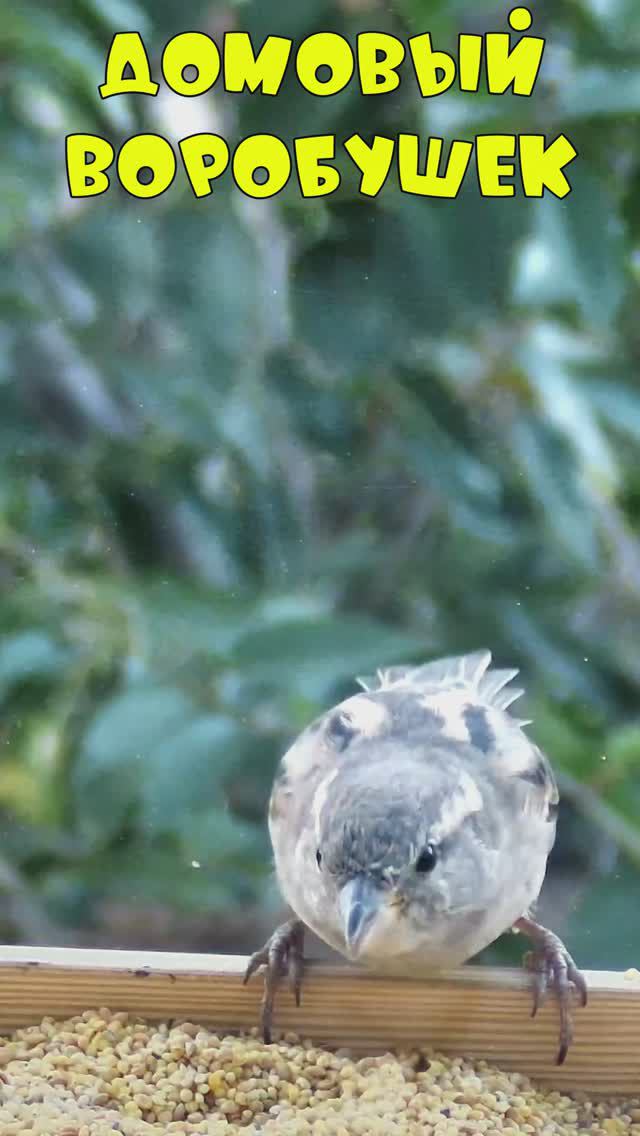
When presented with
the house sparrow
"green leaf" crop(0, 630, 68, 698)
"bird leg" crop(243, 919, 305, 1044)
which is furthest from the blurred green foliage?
"bird leg" crop(243, 919, 305, 1044)

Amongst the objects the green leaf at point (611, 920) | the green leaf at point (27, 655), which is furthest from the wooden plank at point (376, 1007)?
the green leaf at point (27, 655)

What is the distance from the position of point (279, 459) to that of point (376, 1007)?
505 mm

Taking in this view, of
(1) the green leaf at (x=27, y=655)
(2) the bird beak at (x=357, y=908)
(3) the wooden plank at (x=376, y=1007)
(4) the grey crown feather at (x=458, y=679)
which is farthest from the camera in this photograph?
(1) the green leaf at (x=27, y=655)

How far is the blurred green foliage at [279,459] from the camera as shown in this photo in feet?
3.53

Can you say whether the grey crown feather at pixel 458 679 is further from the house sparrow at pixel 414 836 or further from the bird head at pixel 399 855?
the bird head at pixel 399 855

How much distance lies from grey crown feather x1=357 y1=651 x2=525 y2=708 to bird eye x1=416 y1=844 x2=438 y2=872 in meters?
0.21

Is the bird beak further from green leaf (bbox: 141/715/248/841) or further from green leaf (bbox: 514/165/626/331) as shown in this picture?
green leaf (bbox: 514/165/626/331)

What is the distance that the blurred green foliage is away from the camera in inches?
42.3

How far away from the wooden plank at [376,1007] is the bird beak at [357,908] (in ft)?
0.34

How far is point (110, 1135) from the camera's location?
727 mm

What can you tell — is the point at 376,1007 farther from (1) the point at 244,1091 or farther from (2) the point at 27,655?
(2) the point at 27,655

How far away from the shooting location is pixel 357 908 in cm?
74

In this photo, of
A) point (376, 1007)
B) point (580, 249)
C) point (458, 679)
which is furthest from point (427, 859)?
point (580, 249)

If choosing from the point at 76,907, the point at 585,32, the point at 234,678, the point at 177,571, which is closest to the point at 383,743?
the point at 234,678
